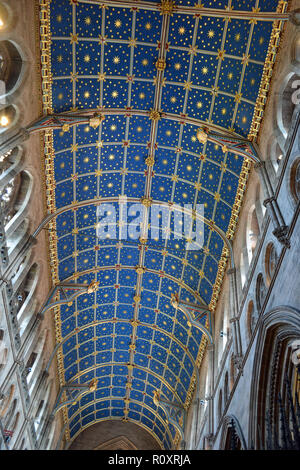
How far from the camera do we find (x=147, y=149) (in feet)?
72.4

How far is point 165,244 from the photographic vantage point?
2562 centimetres

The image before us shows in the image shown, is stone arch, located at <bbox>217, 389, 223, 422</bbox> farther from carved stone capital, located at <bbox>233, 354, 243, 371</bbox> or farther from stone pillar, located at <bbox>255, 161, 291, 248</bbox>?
stone pillar, located at <bbox>255, 161, 291, 248</bbox>

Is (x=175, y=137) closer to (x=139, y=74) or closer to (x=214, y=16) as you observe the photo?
(x=139, y=74)

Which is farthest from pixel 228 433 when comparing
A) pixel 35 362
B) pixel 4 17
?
pixel 4 17

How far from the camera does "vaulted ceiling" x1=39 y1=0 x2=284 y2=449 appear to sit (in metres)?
17.7

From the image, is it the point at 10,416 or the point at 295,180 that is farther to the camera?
the point at 10,416

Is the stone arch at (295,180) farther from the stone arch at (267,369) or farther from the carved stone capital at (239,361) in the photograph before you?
the carved stone capital at (239,361)

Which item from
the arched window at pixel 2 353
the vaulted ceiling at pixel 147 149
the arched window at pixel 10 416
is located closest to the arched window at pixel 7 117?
the vaulted ceiling at pixel 147 149

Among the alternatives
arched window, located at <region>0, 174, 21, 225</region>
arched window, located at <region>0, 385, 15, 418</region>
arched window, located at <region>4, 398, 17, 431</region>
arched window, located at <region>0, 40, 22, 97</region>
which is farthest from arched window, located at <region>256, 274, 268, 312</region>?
arched window, located at <region>4, 398, 17, 431</region>

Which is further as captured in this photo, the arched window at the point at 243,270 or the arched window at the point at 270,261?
the arched window at the point at 243,270

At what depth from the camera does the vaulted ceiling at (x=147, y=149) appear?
17.7m

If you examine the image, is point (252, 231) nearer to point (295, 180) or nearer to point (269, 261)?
point (269, 261)

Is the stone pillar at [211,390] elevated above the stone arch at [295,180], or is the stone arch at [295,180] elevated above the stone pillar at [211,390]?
the stone arch at [295,180]

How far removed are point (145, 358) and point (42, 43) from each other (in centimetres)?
2420
